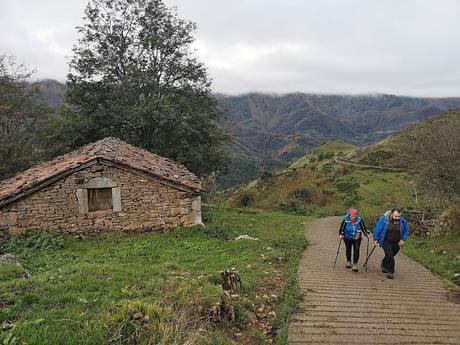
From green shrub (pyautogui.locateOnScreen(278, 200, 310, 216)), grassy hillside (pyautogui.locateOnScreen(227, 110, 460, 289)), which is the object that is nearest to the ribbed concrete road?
grassy hillside (pyautogui.locateOnScreen(227, 110, 460, 289))

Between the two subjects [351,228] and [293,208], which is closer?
[351,228]

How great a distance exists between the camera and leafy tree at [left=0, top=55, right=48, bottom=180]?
82.9 feet

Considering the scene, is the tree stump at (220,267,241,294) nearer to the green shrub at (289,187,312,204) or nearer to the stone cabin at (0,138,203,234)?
the stone cabin at (0,138,203,234)

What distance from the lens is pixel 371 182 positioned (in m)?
45.1

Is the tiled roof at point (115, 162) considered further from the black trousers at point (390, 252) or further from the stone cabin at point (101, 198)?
the black trousers at point (390, 252)

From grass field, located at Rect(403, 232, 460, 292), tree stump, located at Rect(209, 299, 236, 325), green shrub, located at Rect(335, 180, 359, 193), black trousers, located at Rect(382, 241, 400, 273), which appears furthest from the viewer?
green shrub, located at Rect(335, 180, 359, 193)

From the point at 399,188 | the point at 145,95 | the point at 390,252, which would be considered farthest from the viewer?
the point at 399,188

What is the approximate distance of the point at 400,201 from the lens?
35688 mm

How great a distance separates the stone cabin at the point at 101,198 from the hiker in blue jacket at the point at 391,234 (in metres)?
7.38

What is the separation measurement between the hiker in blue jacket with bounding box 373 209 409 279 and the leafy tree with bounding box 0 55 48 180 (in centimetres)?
2411

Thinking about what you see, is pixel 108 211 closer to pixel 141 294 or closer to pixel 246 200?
pixel 141 294

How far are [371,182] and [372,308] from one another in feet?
132

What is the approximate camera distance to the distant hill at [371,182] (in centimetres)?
1944

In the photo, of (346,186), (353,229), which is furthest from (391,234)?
(346,186)
